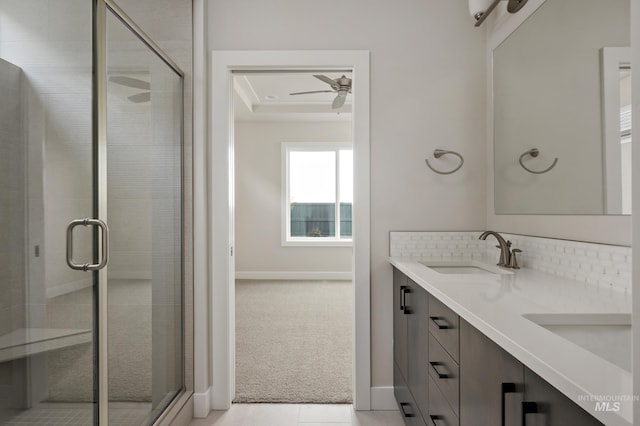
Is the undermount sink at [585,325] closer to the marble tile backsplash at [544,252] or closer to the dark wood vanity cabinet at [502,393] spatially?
the dark wood vanity cabinet at [502,393]

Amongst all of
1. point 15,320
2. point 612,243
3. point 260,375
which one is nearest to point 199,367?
point 260,375

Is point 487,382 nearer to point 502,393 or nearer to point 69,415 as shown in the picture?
point 502,393

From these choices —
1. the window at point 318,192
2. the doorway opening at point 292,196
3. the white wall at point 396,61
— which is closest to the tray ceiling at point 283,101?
the doorway opening at point 292,196

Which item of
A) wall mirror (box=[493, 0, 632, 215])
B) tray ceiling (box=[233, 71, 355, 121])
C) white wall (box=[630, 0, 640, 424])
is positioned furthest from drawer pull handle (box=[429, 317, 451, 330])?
tray ceiling (box=[233, 71, 355, 121])

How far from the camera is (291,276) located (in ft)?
21.4

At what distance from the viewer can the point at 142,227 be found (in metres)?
1.78

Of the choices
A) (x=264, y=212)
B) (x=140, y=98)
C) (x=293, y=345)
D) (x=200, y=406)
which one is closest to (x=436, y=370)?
(x=200, y=406)

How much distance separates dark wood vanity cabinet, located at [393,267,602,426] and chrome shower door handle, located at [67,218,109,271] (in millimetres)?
1232

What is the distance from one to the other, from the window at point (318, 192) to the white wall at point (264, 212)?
0.61 ft

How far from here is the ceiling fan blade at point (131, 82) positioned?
1.55 metres

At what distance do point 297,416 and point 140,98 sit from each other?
1.91 metres

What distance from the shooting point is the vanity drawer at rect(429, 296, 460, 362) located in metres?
1.29

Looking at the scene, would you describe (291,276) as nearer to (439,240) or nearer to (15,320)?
(439,240)

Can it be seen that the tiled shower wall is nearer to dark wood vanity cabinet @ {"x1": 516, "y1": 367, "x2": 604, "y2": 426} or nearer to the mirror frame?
dark wood vanity cabinet @ {"x1": 516, "y1": 367, "x2": 604, "y2": 426}
